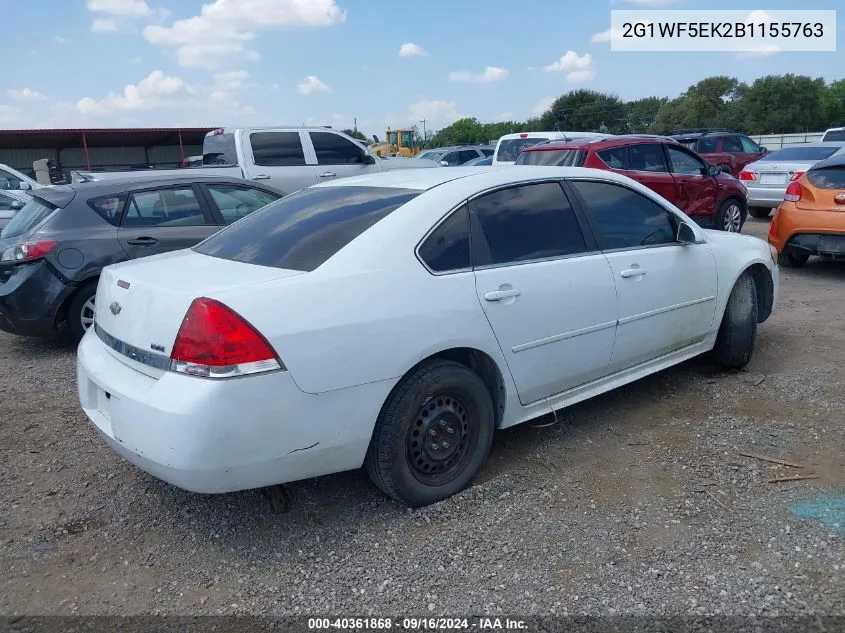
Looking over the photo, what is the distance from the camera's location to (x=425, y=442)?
319 centimetres

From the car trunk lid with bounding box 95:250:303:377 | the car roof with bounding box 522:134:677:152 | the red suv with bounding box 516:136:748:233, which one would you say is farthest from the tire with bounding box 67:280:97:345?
the car roof with bounding box 522:134:677:152

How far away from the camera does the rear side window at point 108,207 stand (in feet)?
19.4

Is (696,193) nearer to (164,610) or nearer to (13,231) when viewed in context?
(13,231)

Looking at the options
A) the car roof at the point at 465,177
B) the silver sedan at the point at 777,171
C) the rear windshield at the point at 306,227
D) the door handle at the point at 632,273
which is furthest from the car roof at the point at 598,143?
the rear windshield at the point at 306,227

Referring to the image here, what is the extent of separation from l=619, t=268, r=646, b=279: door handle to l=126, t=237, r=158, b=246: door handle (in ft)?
13.3

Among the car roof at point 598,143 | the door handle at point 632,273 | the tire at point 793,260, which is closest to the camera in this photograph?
the door handle at point 632,273

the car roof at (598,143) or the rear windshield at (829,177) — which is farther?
the car roof at (598,143)

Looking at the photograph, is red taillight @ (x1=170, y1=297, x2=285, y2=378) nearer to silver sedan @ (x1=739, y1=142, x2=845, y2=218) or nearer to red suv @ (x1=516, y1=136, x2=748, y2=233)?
red suv @ (x1=516, y1=136, x2=748, y2=233)

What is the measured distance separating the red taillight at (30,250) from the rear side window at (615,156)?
21.7 feet

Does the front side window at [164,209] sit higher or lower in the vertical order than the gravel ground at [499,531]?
higher

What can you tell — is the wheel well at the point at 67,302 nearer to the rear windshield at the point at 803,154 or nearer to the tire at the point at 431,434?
the tire at the point at 431,434

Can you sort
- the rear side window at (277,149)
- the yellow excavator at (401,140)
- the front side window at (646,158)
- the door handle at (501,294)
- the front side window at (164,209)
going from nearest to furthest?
the door handle at (501,294), the front side window at (164,209), the front side window at (646,158), the rear side window at (277,149), the yellow excavator at (401,140)

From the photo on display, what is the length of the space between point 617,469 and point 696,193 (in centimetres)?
751

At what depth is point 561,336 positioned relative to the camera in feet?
11.9
